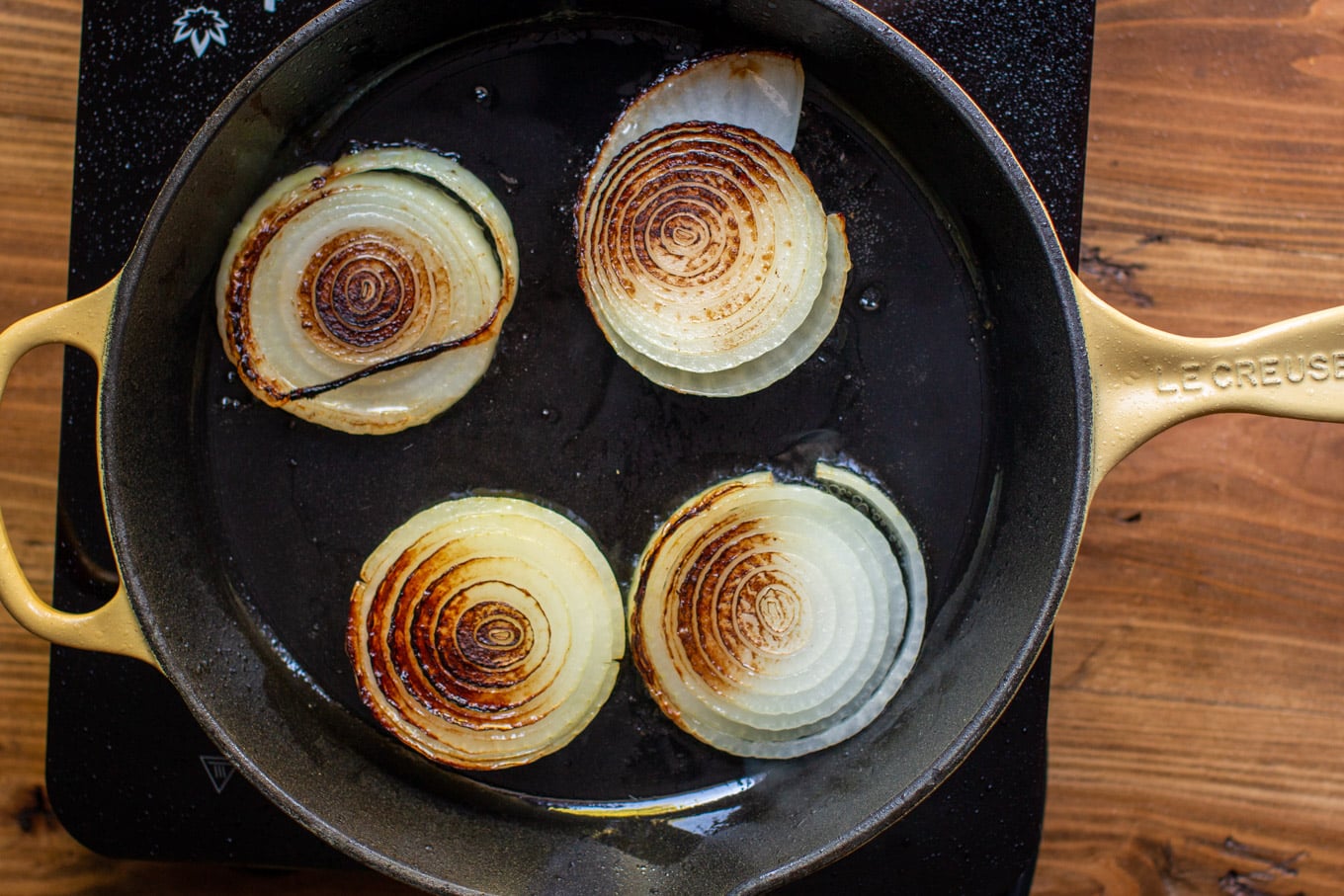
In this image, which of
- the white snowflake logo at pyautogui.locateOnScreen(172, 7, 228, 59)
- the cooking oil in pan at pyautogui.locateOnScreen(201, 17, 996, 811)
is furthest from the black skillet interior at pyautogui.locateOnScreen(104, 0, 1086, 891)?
the white snowflake logo at pyautogui.locateOnScreen(172, 7, 228, 59)

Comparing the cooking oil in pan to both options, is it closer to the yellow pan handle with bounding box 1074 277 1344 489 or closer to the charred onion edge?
the charred onion edge

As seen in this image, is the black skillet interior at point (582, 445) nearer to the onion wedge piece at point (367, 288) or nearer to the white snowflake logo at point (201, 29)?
the onion wedge piece at point (367, 288)

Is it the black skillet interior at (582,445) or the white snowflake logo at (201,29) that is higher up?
the white snowflake logo at (201,29)

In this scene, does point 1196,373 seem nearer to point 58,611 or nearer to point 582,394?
point 582,394

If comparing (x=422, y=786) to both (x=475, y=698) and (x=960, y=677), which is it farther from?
(x=960, y=677)

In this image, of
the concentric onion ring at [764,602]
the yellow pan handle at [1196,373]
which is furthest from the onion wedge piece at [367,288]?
the yellow pan handle at [1196,373]
